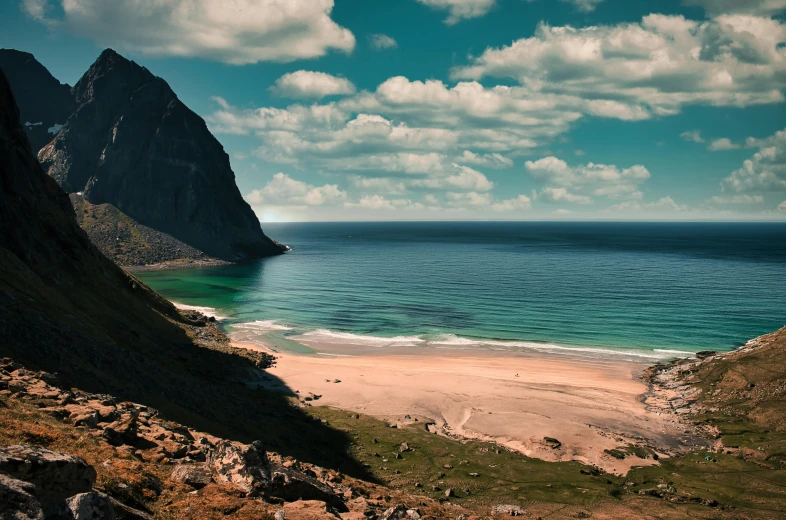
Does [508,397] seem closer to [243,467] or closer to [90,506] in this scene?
[243,467]

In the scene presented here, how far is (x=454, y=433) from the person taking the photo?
4538cm

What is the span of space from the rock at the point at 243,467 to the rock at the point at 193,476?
24.1 inches

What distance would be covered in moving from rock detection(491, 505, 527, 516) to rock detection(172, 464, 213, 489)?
1873 cm

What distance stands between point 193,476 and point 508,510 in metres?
20.4

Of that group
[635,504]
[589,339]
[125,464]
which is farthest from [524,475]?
[589,339]

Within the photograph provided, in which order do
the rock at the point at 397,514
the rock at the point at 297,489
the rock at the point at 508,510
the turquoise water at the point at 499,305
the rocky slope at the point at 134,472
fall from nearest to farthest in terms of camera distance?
the rocky slope at the point at 134,472
the rock at the point at 397,514
the rock at the point at 297,489
the rock at the point at 508,510
the turquoise water at the point at 499,305

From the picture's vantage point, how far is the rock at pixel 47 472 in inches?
434

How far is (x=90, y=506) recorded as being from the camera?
37.3 ft

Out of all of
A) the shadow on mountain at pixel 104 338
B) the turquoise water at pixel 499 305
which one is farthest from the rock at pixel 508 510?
the turquoise water at pixel 499 305

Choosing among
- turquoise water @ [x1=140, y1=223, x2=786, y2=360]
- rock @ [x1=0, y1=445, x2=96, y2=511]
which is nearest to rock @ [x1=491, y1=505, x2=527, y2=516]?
rock @ [x1=0, y1=445, x2=96, y2=511]

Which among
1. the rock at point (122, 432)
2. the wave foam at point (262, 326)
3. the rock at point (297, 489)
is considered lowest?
the wave foam at point (262, 326)

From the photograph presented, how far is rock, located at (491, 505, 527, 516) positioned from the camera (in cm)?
2892

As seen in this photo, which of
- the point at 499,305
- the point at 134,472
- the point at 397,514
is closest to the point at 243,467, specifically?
the point at 134,472

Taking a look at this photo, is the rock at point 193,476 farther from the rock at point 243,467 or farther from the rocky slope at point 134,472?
the rock at point 243,467
